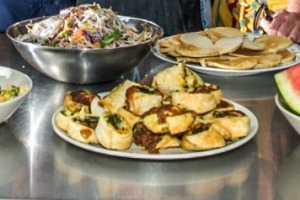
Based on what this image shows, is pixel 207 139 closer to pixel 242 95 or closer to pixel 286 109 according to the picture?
pixel 286 109

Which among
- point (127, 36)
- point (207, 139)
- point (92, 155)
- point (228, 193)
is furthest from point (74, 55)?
point (228, 193)

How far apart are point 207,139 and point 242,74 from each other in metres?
0.59

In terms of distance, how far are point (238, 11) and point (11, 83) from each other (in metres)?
1.91

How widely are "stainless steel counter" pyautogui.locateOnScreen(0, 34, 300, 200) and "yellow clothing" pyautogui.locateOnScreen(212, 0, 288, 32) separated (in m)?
1.65

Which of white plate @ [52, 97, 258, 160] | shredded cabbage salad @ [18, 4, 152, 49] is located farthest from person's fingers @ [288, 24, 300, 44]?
white plate @ [52, 97, 258, 160]

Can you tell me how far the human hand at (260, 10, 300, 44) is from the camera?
2.24 metres

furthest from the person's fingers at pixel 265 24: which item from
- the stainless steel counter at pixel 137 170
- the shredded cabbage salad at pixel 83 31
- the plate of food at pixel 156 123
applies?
the plate of food at pixel 156 123

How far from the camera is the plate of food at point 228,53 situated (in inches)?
65.0

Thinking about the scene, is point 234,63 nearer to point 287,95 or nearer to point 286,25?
point 287,95

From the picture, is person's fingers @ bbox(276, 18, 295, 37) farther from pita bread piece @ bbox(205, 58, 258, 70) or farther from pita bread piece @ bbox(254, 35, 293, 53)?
pita bread piece @ bbox(205, 58, 258, 70)

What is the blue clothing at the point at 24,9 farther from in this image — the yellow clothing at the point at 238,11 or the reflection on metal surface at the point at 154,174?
the reflection on metal surface at the point at 154,174

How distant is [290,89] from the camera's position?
1.24 meters

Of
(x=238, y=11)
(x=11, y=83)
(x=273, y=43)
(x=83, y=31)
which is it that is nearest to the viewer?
(x=11, y=83)

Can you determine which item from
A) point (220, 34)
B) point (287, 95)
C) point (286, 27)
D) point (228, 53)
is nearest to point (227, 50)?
point (228, 53)
